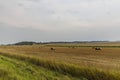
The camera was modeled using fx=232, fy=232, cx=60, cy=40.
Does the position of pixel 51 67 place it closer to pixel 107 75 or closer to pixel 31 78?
pixel 31 78

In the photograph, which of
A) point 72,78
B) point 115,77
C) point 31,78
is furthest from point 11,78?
point 115,77

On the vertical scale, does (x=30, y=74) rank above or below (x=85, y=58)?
above

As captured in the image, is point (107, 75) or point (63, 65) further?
point (63, 65)

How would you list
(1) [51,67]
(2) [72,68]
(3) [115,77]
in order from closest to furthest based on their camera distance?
(3) [115,77], (2) [72,68], (1) [51,67]

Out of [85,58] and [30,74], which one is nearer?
[30,74]

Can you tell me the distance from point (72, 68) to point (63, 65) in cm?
159

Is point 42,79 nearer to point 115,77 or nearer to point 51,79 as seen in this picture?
point 51,79

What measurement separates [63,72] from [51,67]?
9.98 ft

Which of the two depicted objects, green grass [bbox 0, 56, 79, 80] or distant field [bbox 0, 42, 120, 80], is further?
distant field [bbox 0, 42, 120, 80]

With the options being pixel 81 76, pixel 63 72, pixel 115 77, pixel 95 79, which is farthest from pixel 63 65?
pixel 115 77

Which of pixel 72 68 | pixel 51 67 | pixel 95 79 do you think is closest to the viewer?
pixel 95 79

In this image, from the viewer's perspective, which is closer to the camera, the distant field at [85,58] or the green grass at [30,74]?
the green grass at [30,74]

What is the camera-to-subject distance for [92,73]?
15.4 meters

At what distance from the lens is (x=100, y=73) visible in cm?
1490
